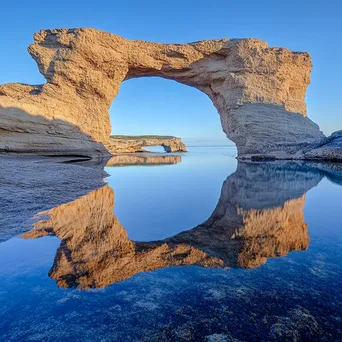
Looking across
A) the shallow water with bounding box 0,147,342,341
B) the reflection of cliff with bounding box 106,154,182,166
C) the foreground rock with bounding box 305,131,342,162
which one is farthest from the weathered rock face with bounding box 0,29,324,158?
the shallow water with bounding box 0,147,342,341

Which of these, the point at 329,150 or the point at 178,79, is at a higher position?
the point at 178,79

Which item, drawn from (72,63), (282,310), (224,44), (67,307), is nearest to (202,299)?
(282,310)

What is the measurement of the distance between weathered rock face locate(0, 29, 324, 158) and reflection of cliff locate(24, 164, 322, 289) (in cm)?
1566

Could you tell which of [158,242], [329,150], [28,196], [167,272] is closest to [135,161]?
[329,150]

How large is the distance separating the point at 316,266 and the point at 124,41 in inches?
874

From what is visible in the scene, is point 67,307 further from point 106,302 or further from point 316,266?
point 316,266

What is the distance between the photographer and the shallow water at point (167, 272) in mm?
1782

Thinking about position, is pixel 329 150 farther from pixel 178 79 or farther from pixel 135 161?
pixel 135 161

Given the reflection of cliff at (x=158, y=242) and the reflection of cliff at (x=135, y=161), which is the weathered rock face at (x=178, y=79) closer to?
the reflection of cliff at (x=135, y=161)

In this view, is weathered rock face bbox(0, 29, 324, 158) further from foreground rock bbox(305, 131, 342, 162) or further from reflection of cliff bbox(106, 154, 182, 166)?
reflection of cliff bbox(106, 154, 182, 166)

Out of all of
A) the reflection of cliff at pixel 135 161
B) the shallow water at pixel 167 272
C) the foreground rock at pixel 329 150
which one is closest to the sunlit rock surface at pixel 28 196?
the shallow water at pixel 167 272

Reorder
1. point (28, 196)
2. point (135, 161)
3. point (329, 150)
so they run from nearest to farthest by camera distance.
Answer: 1. point (28, 196)
2. point (329, 150)
3. point (135, 161)

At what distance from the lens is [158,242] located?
3.47 metres

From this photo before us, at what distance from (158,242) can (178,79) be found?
22.3 metres
